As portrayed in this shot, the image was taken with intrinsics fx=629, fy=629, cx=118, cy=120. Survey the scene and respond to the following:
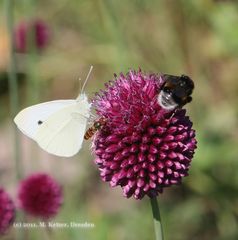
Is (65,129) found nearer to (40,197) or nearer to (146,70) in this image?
(40,197)

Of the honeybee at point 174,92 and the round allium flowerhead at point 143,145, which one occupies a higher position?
the honeybee at point 174,92

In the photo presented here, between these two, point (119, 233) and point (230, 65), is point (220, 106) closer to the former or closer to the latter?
point (230, 65)

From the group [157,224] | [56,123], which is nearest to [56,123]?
[56,123]

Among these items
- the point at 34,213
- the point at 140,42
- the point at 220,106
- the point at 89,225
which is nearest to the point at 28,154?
the point at 140,42

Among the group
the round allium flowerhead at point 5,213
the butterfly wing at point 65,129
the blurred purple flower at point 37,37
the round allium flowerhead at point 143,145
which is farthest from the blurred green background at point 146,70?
the round allium flowerhead at point 143,145

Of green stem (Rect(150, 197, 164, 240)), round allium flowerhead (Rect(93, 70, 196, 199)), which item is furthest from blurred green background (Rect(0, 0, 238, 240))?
green stem (Rect(150, 197, 164, 240))

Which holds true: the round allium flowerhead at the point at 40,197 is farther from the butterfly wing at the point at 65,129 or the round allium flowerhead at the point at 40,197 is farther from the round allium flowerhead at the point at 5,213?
the butterfly wing at the point at 65,129

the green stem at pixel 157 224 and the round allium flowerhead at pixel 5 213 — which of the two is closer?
the green stem at pixel 157 224
